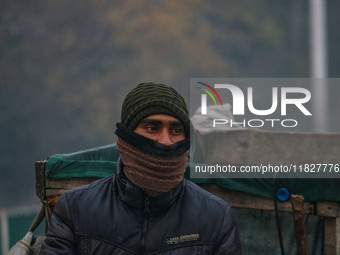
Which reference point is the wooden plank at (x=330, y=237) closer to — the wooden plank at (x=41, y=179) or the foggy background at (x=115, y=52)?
→ the wooden plank at (x=41, y=179)

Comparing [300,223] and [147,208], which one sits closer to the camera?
[147,208]

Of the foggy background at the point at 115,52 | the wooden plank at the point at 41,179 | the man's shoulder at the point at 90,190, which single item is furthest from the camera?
the foggy background at the point at 115,52

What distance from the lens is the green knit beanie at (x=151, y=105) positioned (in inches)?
72.7

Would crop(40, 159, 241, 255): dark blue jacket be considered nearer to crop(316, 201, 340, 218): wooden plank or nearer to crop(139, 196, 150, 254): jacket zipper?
crop(139, 196, 150, 254): jacket zipper

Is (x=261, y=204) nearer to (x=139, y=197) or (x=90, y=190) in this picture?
(x=139, y=197)

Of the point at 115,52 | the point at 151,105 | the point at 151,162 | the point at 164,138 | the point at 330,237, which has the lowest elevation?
the point at 330,237

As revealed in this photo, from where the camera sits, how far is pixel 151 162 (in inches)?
73.3

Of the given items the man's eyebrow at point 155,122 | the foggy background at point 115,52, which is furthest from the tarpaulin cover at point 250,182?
the foggy background at point 115,52

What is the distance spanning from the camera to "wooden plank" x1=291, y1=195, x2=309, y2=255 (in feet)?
7.57

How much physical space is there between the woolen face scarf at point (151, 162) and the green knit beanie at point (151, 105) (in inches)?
2.5

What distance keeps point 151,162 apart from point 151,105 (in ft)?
0.85

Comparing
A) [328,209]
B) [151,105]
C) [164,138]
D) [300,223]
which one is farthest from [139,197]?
[328,209]

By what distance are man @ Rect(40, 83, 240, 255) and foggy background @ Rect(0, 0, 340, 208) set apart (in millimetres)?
10618

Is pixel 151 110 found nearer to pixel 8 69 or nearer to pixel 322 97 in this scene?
pixel 322 97
